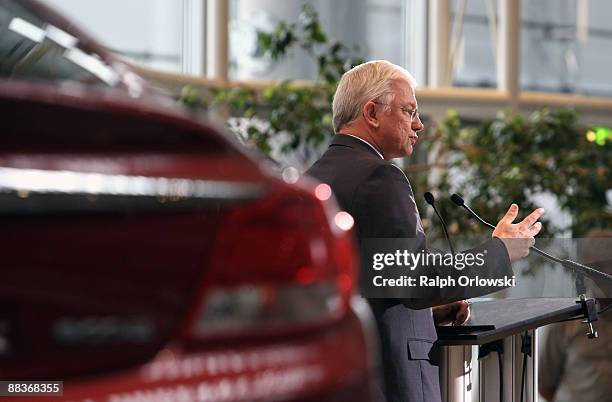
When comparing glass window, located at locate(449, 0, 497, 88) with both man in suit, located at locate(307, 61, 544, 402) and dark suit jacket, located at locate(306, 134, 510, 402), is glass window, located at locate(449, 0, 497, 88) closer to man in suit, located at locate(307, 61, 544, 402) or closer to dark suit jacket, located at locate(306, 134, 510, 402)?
man in suit, located at locate(307, 61, 544, 402)

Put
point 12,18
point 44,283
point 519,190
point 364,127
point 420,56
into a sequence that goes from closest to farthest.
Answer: point 44,283 → point 12,18 → point 364,127 → point 519,190 → point 420,56

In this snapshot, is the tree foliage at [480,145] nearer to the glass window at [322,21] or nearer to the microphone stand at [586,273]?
the glass window at [322,21]

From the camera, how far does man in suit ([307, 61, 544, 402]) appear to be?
8.68ft

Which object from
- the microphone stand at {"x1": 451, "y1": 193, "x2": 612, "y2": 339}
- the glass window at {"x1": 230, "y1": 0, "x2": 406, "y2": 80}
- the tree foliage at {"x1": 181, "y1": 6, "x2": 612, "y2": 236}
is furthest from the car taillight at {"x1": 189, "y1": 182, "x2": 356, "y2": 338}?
the glass window at {"x1": 230, "y1": 0, "x2": 406, "y2": 80}

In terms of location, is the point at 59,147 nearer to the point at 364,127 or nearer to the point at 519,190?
the point at 364,127

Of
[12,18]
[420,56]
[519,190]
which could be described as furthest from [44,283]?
[420,56]

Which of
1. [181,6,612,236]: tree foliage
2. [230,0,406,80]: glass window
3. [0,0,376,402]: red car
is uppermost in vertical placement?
[230,0,406,80]: glass window

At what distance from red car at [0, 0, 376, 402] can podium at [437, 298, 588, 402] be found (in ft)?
5.39

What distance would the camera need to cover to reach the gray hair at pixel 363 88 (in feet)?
9.34

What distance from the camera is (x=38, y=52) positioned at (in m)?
1.49

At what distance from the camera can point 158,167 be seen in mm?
1117

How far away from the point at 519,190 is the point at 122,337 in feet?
19.0

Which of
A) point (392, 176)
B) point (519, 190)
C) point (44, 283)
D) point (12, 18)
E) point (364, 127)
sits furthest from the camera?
point (519, 190)

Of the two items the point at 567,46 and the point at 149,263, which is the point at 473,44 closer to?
the point at 567,46
